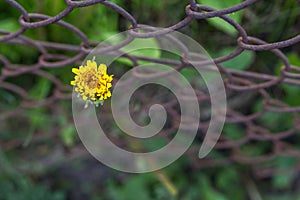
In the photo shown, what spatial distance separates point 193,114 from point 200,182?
40cm

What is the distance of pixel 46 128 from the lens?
1213mm

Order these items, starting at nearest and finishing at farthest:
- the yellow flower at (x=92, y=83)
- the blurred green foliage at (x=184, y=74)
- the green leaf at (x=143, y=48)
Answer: the yellow flower at (x=92, y=83) → the green leaf at (x=143, y=48) → the blurred green foliage at (x=184, y=74)

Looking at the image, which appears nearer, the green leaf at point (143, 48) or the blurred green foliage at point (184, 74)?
the green leaf at point (143, 48)

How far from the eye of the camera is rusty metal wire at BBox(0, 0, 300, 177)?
0.60 metres

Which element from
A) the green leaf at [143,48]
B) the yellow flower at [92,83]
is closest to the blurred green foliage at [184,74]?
the green leaf at [143,48]

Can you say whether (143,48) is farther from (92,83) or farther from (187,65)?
(92,83)

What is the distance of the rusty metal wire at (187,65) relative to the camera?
0.60 meters

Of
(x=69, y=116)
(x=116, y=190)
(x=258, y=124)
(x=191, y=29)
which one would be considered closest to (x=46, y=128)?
(x=69, y=116)

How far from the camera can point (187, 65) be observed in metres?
0.75

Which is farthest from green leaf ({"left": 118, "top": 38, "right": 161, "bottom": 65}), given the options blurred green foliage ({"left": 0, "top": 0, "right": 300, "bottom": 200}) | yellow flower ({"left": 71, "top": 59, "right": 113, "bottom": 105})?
yellow flower ({"left": 71, "top": 59, "right": 113, "bottom": 105})

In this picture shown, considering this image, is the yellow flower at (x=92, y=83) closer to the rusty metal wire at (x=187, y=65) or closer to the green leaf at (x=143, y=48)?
the rusty metal wire at (x=187, y=65)

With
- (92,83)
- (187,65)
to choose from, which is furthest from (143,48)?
(92,83)

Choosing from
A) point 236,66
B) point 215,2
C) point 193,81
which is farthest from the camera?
point 193,81

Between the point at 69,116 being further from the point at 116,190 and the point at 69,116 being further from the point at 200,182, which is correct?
the point at 200,182
